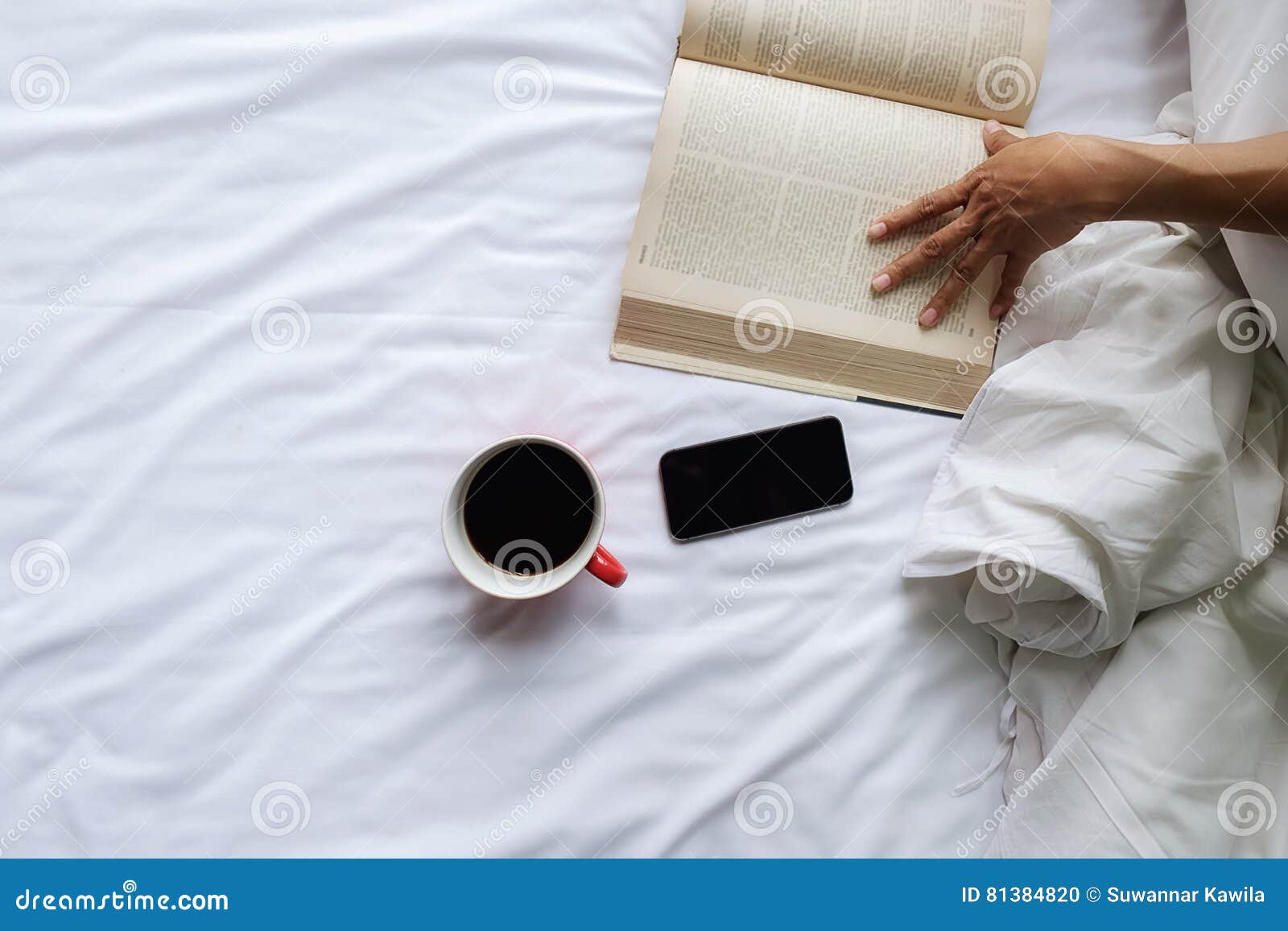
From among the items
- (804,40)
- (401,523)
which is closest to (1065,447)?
(804,40)

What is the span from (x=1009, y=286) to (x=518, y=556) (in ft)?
1.48

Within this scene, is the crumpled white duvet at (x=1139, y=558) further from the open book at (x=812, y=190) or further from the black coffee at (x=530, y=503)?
the black coffee at (x=530, y=503)

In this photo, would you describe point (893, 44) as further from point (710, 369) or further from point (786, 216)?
point (710, 369)

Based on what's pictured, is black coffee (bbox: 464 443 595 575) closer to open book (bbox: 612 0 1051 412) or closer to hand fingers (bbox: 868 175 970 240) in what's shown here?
open book (bbox: 612 0 1051 412)

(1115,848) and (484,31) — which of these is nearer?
(1115,848)

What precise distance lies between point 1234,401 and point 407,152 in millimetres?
678

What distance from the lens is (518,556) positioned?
0.63m

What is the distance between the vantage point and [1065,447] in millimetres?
654

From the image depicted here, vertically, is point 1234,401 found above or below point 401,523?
above

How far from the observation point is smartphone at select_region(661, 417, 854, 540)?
687mm

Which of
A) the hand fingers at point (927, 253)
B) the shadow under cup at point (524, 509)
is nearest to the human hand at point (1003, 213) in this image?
the hand fingers at point (927, 253)

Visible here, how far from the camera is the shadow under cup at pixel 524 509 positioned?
0.62 meters

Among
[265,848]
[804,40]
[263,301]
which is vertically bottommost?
[265,848]

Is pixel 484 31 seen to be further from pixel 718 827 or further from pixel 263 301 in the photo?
pixel 718 827
